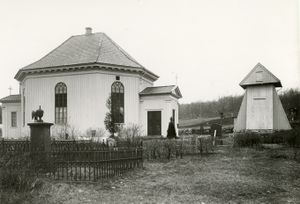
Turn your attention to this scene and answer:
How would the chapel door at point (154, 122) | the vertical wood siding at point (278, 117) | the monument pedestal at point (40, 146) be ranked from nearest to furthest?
1. the monument pedestal at point (40, 146)
2. the vertical wood siding at point (278, 117)
3. the chapel door at point (154, 122)

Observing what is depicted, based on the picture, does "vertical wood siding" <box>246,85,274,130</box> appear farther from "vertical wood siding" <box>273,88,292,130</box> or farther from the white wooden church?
the white wooden church

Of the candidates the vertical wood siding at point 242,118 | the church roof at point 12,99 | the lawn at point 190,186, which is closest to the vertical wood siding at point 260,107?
the vertical wood siding at point 242,118

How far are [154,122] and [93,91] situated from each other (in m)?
6.18

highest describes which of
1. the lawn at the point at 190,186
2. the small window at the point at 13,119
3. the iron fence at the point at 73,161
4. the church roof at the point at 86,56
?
the church roof at the point at 86,56

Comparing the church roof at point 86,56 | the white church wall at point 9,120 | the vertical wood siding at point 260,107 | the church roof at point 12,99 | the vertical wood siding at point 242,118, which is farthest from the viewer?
the church roof at point 12,99

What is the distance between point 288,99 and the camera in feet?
163

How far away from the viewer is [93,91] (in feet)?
93.8

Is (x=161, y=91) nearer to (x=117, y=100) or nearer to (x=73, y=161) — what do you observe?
(x=117, y=100)

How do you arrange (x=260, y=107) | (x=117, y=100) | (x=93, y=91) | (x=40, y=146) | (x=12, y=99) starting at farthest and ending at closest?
(x=12, y=99)
(x=117, y=100)
(x=260, y=107)
(x=93, y=91)
(x=40, y=146)

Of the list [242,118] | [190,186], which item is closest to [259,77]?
[242,118]

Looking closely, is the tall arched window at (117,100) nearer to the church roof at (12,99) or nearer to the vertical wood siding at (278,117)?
the church roof at (12,99)

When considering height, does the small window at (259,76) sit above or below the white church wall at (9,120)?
above

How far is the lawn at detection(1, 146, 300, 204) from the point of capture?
8.32 meters

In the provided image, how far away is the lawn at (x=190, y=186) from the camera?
8.32m
